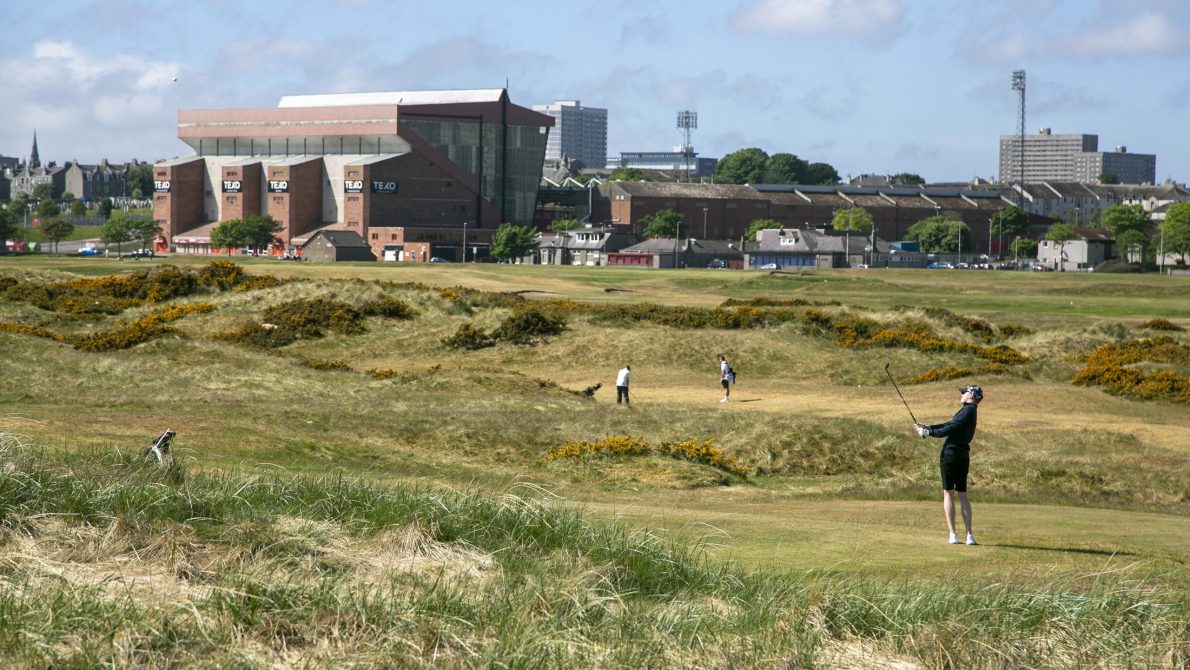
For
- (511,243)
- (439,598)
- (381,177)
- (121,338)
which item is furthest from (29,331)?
(381,177)

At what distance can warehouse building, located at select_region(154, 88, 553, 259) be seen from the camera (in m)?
182

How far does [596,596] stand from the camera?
11.8 metres

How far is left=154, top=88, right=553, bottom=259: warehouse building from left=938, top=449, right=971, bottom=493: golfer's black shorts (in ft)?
532

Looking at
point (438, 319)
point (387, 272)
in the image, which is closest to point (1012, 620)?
point (438, 319)

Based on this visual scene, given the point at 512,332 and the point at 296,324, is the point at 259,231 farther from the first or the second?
the point at 512,332

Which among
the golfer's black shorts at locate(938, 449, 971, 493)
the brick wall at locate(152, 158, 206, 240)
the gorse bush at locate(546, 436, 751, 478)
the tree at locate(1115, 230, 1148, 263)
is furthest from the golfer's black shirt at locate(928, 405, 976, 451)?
the tree at locate(1115, 230, 1148, 263)

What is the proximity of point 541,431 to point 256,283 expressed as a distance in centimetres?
4199

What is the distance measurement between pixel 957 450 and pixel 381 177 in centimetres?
16914

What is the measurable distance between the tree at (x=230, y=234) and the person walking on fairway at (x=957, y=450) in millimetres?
165194

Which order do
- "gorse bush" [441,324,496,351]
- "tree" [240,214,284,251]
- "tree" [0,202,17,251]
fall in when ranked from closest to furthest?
"gorse bush" [441,324,496,351], "tree" [0,202,17,251], "tree" [240,214,284,251]

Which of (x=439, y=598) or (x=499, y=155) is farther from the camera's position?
(x=499, y=155)

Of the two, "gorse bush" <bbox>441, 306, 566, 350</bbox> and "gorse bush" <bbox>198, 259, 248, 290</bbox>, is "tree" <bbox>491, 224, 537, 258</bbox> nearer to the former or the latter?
"gorse bush" <bbox>198, 259, 248, 290</bbox>

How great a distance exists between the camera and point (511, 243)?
173625mm

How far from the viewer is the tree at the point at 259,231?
175m
